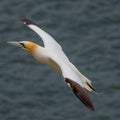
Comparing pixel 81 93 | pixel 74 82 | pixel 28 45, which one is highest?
pixel 28 45

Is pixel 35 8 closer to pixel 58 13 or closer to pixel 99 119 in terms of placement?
pixel 58 13

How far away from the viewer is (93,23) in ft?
72.0

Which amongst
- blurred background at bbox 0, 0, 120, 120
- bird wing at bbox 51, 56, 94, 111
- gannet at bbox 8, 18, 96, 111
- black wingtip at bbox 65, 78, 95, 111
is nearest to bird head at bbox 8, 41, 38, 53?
gannet at bbox 8, 18, 96, 111

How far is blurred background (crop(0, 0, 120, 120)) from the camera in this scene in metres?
18.8

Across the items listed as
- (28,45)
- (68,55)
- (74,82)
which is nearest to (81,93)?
(74,82)

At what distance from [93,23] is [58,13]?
129 cm

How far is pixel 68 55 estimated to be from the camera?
67.4 ft

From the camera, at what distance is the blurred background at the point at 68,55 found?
1881cm

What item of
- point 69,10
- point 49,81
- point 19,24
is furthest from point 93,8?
point 49,81

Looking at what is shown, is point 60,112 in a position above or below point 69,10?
below

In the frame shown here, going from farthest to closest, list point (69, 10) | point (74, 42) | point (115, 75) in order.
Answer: point (69, 10) → point (74, 42) → point (115, 75)

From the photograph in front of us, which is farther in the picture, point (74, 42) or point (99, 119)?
point (74, 42)

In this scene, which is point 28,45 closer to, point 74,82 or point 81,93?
point 74,82

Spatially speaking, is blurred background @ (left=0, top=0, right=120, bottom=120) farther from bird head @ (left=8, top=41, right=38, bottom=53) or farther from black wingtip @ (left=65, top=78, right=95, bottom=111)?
black wingtip @ (left=65, top=78, right=95, bottom=111)
